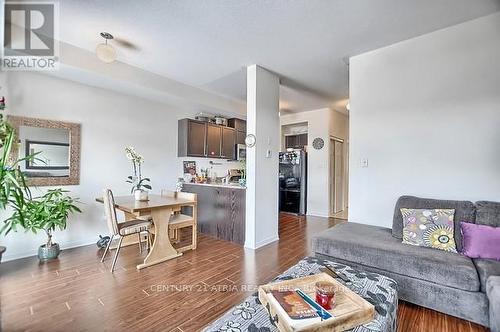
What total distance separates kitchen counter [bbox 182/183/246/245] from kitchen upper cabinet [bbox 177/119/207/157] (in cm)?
77

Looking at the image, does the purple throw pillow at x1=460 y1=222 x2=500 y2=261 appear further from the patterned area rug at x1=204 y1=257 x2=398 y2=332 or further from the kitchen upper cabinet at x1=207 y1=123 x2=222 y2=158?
the kitchen upper cabinet at x1=207 y1=123 x2=222 y2=158

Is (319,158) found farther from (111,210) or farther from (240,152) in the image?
(111,210)

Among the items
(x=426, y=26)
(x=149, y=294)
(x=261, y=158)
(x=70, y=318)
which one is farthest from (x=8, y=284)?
(x=426, y=26)

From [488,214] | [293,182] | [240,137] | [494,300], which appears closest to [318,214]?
[293,182]

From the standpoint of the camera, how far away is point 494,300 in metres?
1.47

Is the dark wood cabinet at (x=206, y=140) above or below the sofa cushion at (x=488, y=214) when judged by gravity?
above

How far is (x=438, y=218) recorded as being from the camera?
7.20 feet

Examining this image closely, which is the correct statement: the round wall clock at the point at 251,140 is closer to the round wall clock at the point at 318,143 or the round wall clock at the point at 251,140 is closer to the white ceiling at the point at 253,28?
the white ceiling at the point at 253,28

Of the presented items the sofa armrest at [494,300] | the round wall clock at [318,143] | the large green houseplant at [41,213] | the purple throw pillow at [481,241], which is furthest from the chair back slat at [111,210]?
the round wall clock at [318,143]

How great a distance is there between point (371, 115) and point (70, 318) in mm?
3706

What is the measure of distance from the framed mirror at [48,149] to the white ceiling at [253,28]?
1.19m

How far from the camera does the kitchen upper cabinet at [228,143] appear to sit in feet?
17.9

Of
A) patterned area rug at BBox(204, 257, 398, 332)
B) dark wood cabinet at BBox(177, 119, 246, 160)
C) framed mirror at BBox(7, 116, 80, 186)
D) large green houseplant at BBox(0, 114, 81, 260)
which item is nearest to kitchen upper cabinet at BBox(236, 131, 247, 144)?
dark wood cabinet at BBox(177, 119, 246, 160)

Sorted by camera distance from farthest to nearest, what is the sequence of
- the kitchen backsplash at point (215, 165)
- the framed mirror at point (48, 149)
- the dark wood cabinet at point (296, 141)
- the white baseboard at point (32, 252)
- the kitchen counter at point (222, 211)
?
the dark wood cabinet at point (296, 141)
the kitchen backsplash at point (215, 165)
the kitchen counter at point (222, 211)
the framed mirror at point (48, 149)
the white baseboard at point (32, 252)
